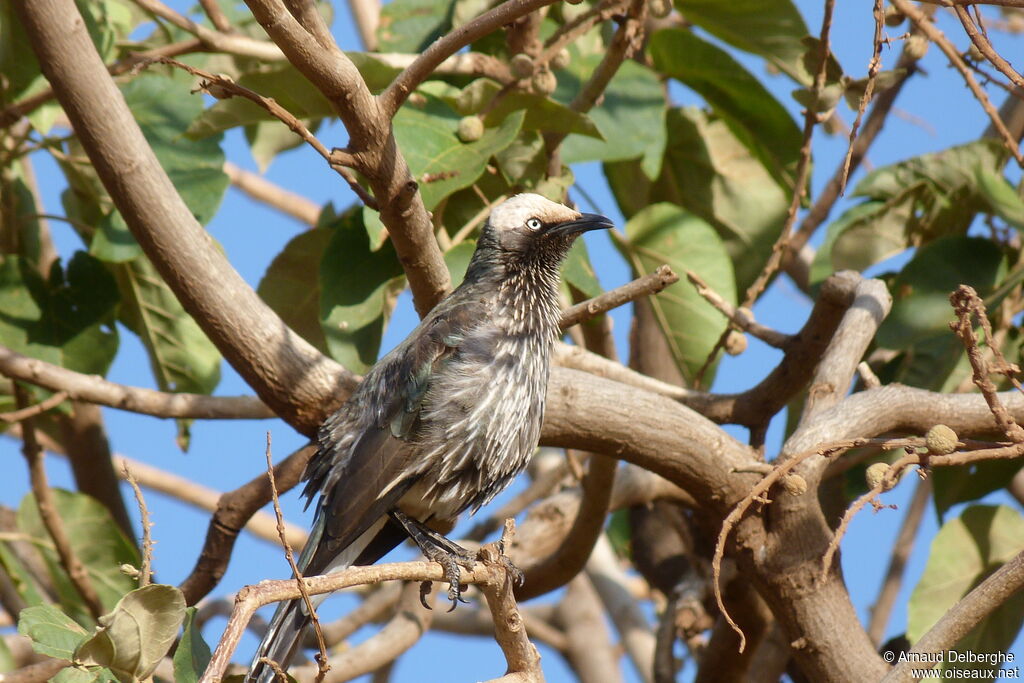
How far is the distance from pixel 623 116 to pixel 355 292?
1381 millimetres

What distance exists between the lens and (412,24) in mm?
4914

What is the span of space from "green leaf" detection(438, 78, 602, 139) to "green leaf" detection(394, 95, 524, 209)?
57mm

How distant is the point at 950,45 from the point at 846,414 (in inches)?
48.7

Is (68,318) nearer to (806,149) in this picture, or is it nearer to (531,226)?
(531,226)

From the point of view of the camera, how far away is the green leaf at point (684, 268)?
14.5ft

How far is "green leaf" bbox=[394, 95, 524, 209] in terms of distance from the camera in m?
3.55

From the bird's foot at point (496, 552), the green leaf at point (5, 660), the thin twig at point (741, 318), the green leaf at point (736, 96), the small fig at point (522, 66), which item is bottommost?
the green leaf at point (5, 660)

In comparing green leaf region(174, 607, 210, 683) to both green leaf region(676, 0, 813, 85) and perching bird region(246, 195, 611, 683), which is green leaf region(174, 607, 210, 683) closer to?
perching bird region(246, 195, 611, 683)

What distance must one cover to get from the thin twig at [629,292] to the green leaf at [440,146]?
0.55m

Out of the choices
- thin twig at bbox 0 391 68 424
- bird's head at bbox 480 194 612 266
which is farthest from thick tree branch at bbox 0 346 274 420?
bird's head at bbox 480 194 612 266

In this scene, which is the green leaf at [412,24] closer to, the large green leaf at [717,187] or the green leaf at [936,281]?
the large green leaf at [717,187]

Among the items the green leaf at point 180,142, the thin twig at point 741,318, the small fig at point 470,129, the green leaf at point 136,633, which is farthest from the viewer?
the green leaf at point 180,142

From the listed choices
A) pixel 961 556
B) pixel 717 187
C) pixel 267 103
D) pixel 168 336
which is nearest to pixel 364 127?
pixel 267 103

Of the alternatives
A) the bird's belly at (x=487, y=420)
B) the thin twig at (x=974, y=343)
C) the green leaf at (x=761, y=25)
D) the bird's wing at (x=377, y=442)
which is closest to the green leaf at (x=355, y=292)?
the bird's wing at (x=377, y=442)
